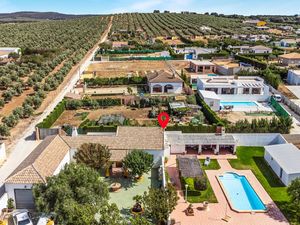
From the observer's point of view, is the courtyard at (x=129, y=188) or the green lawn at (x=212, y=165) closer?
the courtyard at (x=129, y=188)

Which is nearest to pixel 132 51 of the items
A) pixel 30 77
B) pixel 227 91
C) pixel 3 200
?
pixel 30 77

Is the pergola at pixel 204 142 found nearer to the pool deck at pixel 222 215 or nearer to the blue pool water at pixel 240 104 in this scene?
the pool deck at pixel 222 215

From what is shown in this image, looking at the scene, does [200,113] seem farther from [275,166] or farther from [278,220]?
[278,220]

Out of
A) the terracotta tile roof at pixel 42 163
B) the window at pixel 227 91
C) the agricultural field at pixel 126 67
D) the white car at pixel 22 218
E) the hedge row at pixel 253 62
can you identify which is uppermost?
the hedge row at pixel 253 62

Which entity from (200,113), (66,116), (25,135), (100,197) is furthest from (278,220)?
(66,116)

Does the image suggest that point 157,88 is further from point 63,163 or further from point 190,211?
point 190,211

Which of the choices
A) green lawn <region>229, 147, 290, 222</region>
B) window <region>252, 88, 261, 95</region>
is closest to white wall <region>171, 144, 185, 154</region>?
green lawn <region>229, 147, 290, 222</region>

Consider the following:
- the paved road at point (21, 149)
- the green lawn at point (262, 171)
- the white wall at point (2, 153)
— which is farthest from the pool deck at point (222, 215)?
the white wall at point (2, 153)
